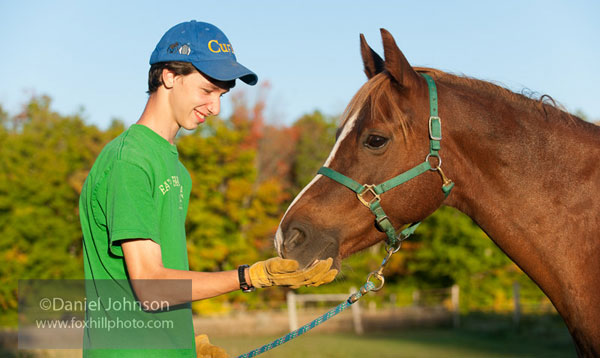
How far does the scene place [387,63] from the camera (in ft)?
8.33

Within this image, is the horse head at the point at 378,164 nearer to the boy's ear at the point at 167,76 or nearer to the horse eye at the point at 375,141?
the horse eye at the point at 375,141

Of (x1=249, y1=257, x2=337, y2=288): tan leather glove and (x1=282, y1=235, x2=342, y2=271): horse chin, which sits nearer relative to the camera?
(x1=249, y1=257, x2=337, y2=288): tan leather glove

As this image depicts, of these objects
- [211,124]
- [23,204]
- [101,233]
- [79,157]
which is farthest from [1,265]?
[101,233]

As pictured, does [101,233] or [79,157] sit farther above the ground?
[79,157]

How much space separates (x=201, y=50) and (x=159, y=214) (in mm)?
622

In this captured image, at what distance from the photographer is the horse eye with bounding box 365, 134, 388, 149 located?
254 centimetres

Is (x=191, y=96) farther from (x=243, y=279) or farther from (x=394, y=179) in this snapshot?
(x=394, y=179)

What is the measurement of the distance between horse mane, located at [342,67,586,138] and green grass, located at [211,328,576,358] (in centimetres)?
983

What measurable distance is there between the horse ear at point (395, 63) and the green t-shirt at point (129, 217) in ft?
3.55

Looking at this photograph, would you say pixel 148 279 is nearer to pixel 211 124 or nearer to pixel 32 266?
pixel 32 266

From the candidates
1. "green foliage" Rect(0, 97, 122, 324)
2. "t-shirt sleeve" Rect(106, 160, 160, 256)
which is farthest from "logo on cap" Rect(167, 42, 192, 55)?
"green foliage" Rect(0, 97, 122, 324)

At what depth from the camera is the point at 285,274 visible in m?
2.08

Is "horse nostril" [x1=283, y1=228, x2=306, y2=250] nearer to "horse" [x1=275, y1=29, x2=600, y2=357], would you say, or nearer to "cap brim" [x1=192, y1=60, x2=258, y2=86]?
"horse" [x1=275, y1=29, x2=600, y2=357]

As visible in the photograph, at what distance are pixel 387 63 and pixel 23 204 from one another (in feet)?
73.7
